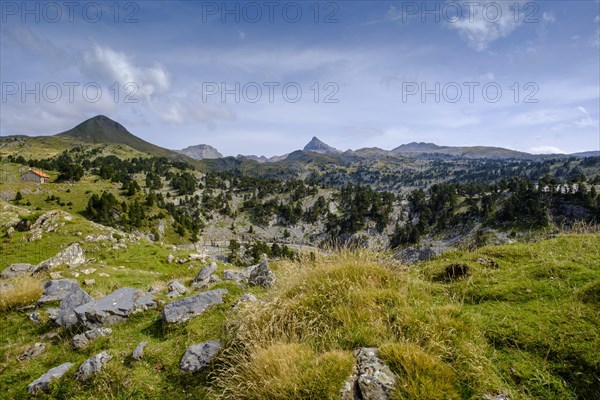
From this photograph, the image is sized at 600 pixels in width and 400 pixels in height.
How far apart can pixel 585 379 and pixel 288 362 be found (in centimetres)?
440

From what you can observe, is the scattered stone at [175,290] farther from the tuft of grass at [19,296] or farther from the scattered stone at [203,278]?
the tuft of grass at [19,296]

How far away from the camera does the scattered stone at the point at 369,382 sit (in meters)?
4.61

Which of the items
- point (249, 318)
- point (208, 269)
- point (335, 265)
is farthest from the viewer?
point (208, 269)

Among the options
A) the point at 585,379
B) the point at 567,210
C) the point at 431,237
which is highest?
the point at 585,379

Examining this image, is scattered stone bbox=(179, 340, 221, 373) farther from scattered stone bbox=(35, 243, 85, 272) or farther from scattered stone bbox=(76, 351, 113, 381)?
scattered stone bbox=(35, 243, 85, 272)

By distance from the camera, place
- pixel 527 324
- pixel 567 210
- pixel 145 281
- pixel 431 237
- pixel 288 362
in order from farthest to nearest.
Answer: pixel 431 237, pixel 567 210, pixel 145 281, pixel 527 324, pixel 288 362

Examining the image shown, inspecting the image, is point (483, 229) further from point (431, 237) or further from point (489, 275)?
point (489, 275)

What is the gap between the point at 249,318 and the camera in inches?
265

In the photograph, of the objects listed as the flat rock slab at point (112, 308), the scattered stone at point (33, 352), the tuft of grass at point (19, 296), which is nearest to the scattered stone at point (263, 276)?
the flat rock slab at point (112, 308)

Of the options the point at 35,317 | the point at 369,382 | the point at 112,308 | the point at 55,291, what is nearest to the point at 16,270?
the point at 55,291

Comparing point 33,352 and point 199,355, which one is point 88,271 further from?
point 199,355

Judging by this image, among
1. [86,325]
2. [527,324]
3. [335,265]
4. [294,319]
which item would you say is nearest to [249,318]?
[294,319]

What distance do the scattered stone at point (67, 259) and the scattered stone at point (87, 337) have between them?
15409 mm

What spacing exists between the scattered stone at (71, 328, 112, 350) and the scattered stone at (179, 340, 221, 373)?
12.0 ft
